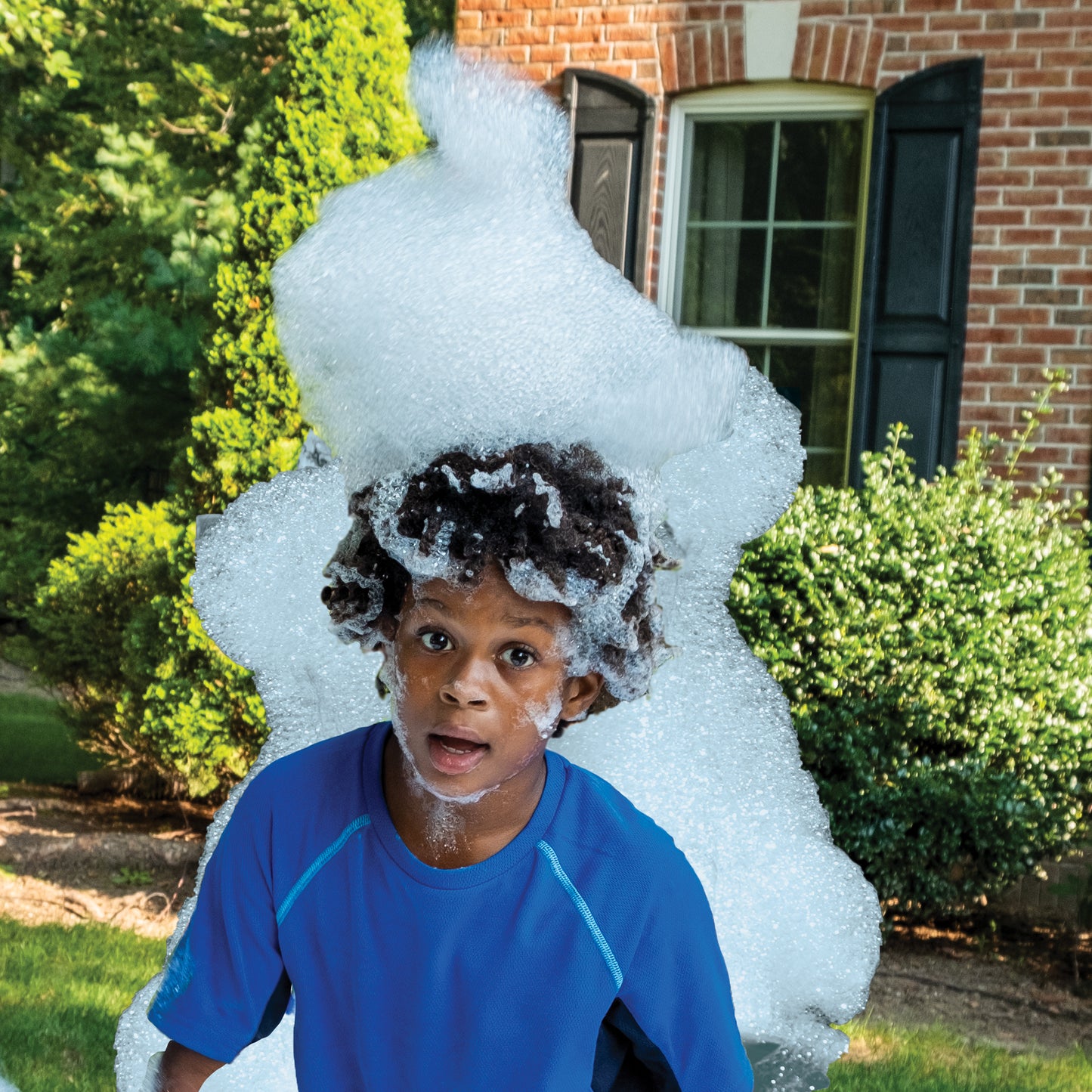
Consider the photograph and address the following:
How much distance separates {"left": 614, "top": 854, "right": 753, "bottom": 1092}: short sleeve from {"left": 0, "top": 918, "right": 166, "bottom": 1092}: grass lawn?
1997 millimetres

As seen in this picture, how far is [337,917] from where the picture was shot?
62.4 inches

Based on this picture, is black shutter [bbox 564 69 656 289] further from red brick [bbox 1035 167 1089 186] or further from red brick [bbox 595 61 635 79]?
red brick [bbox 1035 167 1089 186]

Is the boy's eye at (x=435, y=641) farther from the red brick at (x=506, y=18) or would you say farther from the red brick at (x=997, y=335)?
the red brick at (x=506, y=18)

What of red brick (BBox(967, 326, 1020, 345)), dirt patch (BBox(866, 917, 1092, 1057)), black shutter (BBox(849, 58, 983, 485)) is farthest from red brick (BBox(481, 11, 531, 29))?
dirt patch (BBox(866, 917, 1092, 1057))

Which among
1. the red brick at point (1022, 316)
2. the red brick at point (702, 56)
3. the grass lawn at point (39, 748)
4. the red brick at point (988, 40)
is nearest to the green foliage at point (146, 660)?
the grass lawn at point (39, 748)

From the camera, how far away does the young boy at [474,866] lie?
1.47 m

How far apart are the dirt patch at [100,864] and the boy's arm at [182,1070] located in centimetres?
271

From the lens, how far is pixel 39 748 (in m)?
7.45

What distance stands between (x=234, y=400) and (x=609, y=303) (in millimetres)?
3591

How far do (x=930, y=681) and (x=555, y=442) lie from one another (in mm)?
2885

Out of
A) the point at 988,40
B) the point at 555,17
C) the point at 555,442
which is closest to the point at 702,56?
the point at 555,17

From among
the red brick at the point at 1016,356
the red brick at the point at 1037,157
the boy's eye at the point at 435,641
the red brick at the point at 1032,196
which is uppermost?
the red brick at the point at 1037,157

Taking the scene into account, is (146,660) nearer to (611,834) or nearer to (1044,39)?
(611,834)

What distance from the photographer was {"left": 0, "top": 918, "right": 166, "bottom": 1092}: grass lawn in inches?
123
